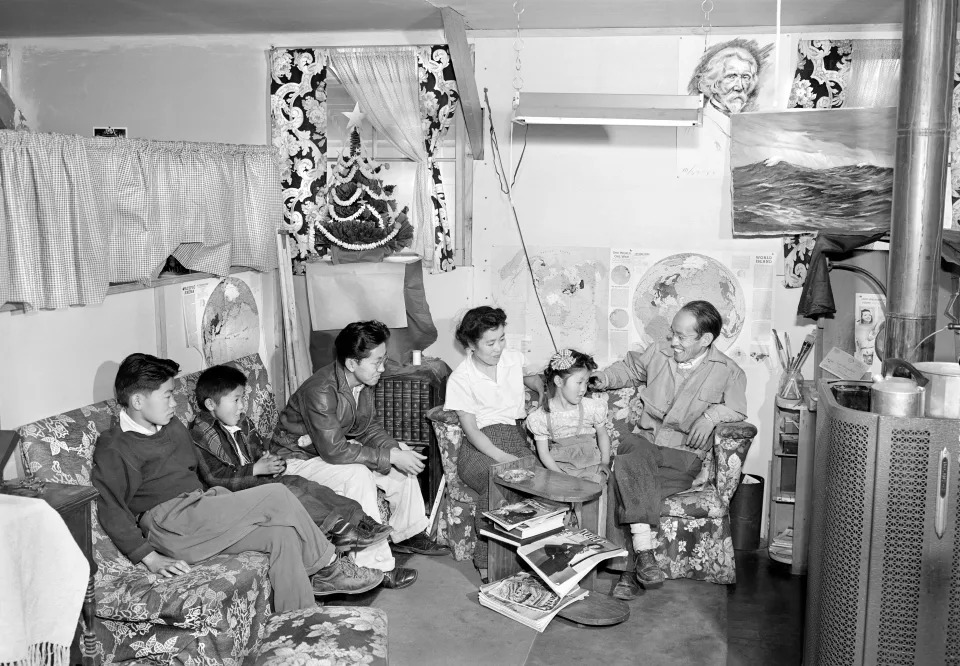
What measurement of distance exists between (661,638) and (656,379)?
142 centimetres

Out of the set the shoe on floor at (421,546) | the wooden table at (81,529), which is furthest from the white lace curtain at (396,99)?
the wooden table at (81,529)

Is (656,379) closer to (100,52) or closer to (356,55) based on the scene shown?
(356,55)

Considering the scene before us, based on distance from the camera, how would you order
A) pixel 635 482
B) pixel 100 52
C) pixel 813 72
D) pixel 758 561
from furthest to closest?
1. pixel 100 52
2. pixel 813 72
3. pixel 758 561
4. pixel 635 482

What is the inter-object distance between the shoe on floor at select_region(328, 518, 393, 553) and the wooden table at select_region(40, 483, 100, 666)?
1.19 m

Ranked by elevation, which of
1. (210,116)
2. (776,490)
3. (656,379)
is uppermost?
(210,116)

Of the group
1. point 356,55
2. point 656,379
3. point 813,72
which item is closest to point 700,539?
point 656,379

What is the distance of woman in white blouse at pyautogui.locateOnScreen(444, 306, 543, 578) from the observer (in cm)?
445

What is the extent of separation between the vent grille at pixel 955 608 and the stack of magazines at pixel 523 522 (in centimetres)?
168

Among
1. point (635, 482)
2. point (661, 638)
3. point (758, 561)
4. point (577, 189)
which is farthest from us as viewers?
point (577, 189)

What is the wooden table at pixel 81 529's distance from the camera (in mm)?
2877

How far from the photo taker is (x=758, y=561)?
465cm

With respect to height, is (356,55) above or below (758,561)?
above

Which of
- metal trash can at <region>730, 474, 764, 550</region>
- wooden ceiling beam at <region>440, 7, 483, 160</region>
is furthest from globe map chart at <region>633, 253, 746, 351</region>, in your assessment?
wooden ceiling beam at <region>440, 7, 483, 160</region>

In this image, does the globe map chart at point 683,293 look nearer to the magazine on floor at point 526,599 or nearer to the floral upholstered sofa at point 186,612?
the magazine on floor at point 526,599
